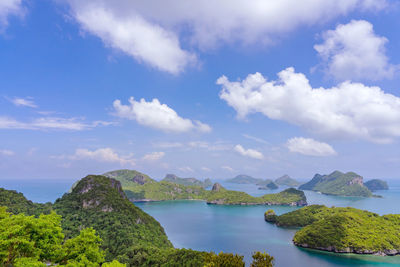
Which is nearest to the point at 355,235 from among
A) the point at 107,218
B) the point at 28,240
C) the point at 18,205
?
the point at 107,218

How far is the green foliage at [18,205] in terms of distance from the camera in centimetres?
7726

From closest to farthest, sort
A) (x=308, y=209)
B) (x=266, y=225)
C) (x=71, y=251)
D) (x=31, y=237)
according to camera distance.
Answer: (x=31, y=237) → (x=71, y=251) → (x=266, y=225) → (x=308, y=209)

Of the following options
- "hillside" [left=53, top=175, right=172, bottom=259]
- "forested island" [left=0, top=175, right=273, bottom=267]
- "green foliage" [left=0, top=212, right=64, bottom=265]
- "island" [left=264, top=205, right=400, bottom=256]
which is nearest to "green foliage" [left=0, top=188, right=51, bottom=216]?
"forested island" [left=0, top=175, right=273, bottom=267]

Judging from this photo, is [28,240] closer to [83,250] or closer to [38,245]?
[38,245]

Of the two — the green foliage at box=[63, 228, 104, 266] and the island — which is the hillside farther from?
the island

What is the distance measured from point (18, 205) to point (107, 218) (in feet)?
109

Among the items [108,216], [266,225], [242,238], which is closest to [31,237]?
[108,216]

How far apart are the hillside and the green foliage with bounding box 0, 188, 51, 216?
5943mm

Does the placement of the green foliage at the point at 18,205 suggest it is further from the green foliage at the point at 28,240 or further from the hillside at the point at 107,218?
A: the green foliage at the point at 28,240

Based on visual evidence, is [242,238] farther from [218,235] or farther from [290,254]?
[290,254]

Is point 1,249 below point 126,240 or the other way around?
the other way around

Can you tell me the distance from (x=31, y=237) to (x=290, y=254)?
8601cm

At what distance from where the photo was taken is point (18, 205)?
81188 millimetres

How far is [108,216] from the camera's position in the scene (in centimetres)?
8912
